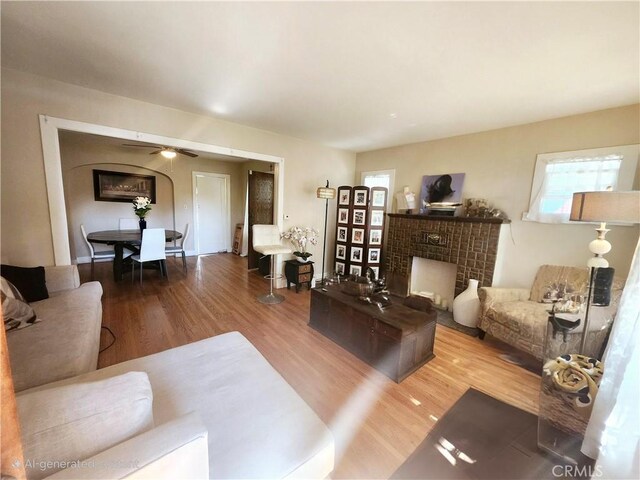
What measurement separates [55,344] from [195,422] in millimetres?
1386

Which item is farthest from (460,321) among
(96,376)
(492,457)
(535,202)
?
(96,376)

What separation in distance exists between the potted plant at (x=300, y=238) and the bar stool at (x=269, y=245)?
231 mm

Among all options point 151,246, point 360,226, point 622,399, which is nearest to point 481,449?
point 622,399

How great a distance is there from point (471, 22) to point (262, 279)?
14.0 ft

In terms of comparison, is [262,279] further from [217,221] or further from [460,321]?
[460,321]

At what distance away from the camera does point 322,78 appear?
6.98ft

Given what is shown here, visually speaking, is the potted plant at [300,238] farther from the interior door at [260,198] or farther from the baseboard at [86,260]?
the baseboard at [86,260]

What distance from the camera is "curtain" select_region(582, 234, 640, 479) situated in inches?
39.8

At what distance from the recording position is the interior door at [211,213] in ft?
20.1

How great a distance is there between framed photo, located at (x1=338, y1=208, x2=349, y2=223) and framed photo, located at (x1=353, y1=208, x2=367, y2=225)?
144 millimetres

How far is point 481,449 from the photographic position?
1.52m

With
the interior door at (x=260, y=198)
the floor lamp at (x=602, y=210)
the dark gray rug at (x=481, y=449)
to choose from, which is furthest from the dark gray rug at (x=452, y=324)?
the interior door at (x=260, y=198)

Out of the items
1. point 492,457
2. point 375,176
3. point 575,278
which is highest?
point 375,176
